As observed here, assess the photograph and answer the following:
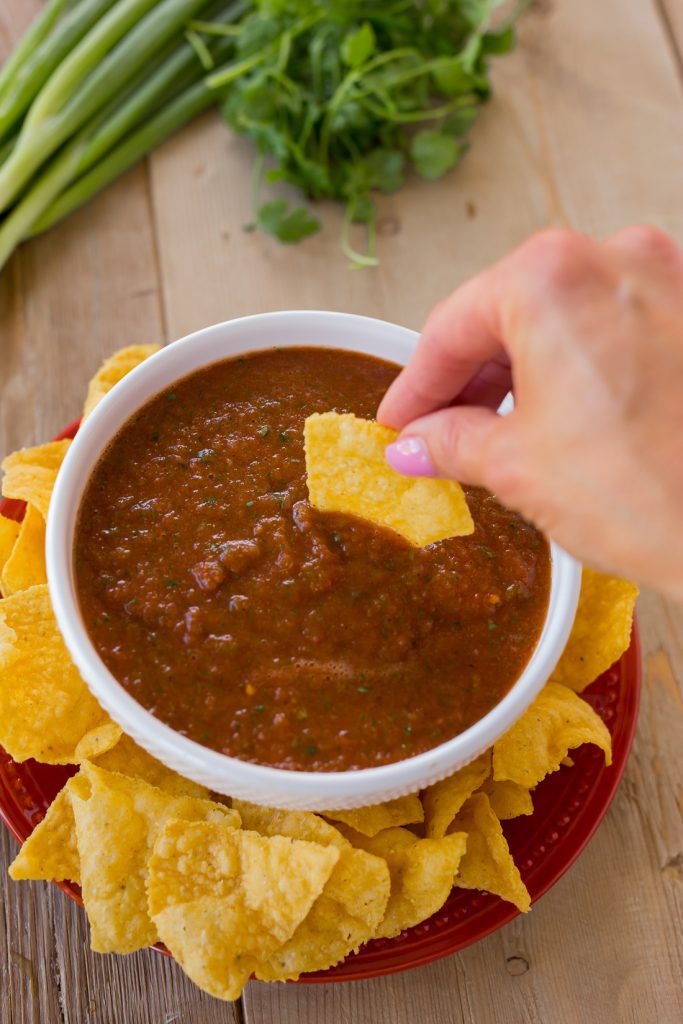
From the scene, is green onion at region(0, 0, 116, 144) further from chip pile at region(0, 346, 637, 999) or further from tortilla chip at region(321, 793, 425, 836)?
tortilla chip at region(321, 793, 425, 836)

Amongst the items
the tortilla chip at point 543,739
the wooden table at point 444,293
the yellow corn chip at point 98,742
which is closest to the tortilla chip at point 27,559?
the yellow corn chip at point 98,742

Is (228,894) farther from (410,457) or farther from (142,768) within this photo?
(410,457)

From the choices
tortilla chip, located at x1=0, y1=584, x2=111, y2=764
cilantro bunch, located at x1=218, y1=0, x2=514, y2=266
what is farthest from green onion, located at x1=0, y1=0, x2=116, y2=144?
tortilla chip, located at x1=0, y1=584, x2=111, y2=764

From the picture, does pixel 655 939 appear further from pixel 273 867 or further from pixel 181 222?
pixel 181 222

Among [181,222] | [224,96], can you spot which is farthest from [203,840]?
[224,96]

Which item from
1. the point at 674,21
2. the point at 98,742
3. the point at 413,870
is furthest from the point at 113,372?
the point at 674,21
